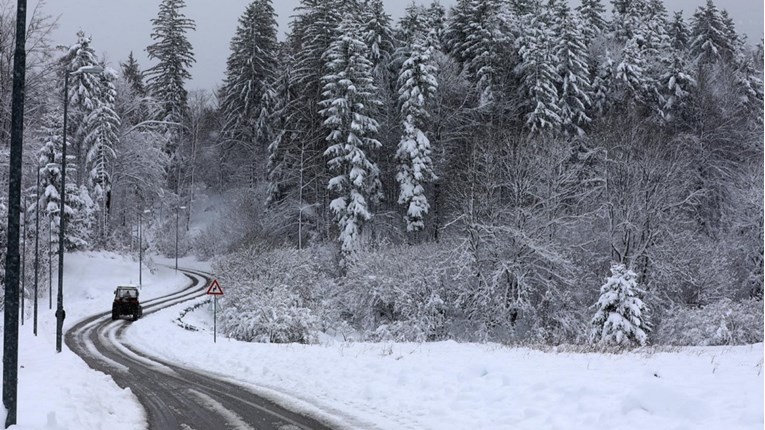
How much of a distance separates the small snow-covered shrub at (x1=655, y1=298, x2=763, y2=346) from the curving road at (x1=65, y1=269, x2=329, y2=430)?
2028 centimetres

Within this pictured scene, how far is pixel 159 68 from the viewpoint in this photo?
220ft

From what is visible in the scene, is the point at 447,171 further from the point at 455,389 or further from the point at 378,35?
the point at 455,389

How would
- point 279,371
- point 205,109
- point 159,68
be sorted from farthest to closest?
point 205,109
point 159,68
point 279,371

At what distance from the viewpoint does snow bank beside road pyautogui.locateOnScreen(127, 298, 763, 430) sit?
323 inches

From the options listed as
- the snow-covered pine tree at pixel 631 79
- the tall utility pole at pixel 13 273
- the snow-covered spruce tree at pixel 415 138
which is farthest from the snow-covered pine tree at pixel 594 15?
→ the tall utility pole at pixel 13 273

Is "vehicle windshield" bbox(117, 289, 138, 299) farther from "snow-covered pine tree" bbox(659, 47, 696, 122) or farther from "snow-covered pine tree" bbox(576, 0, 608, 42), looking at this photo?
"snow-covered pine tree" bbox(576, 0, 608, 42)

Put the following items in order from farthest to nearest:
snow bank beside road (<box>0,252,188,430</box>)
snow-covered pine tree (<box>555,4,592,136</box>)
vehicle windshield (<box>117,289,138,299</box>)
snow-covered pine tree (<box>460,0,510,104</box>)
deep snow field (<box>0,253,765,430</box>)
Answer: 1. snow-covered pine tree (<box>460,0,510,104</box>)
2. snow-covered pine tree (<box>555,4,592,136</box>)
3. vehicle windshield (<box>117,289,138,299</box>)
4. snow bank beside road (<box>0,252,188,430</box>)
5. deep snow field (<box>0,253,765,430</box>)

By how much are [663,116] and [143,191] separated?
159 ft

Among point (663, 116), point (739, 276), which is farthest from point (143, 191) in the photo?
point (739, 276)

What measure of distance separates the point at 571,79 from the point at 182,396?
40.0 meters

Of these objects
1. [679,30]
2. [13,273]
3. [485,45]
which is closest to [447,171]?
[485,45]

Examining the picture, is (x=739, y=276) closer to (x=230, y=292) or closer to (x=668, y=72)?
(x=668, y=72)

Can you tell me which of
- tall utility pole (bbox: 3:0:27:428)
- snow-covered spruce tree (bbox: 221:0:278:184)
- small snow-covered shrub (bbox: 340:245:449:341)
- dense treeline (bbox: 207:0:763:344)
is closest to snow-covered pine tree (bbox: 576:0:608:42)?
dense treeline (bbox: 207:0:763:344)

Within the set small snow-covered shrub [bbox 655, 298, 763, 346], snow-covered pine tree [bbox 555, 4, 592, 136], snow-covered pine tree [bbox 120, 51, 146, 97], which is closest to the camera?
small snow-covered shrub [bbox 655, 298, 763, 346]
